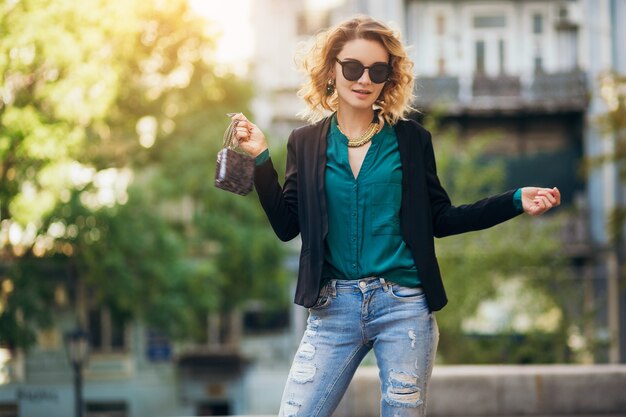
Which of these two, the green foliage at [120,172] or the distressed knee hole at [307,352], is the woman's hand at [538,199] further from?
the green foliage at [120,172]

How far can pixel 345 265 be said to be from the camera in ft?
10.1

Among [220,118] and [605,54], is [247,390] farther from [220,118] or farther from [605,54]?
[605,54]

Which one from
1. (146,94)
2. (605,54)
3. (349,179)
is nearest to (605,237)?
(605,54)

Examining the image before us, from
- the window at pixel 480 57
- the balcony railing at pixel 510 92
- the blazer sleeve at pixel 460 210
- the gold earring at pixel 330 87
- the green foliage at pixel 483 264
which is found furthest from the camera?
the window at pixel 480 57

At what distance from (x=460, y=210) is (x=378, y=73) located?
1.65ft

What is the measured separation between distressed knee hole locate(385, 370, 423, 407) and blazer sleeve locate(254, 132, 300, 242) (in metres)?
0.55

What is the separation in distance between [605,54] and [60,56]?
12.8 meters

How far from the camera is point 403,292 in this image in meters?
3.04

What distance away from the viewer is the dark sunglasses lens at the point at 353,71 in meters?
3.17

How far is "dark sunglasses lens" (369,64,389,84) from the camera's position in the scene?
3.17 metres

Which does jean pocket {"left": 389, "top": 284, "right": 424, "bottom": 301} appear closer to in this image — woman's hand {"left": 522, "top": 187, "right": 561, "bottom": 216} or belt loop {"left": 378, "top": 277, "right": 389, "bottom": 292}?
belt loop {"left": 378, "top": 277, "right": 389, "bottom": 292}

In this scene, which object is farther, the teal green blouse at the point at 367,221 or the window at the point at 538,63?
the window at the point at 538,63

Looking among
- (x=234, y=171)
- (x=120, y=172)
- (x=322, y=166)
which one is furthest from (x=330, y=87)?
(x=120, y=172)

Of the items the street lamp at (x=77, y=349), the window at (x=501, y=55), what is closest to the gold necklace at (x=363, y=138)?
the street lamp at (x=77, y=349)
